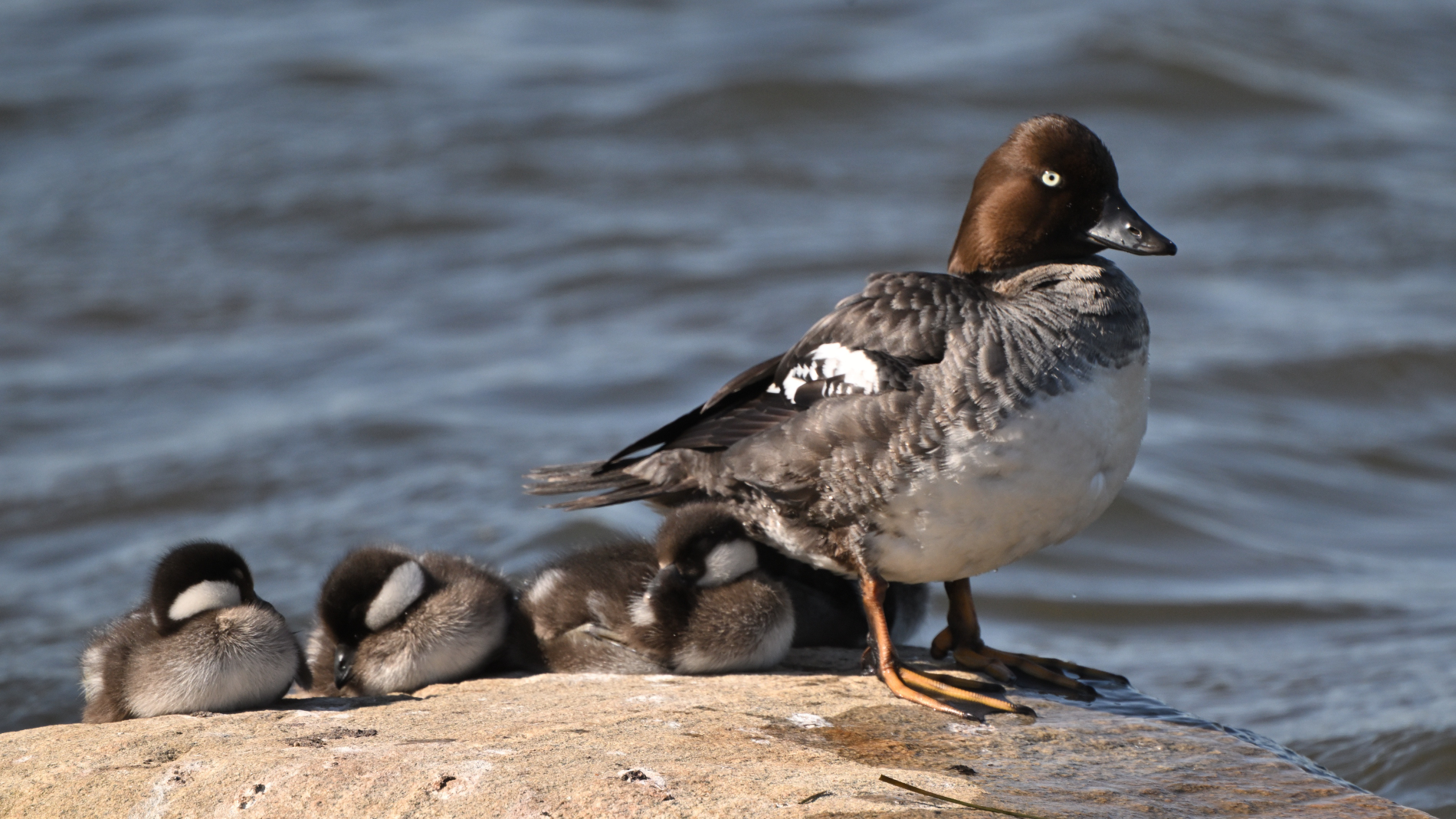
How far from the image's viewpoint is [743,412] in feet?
13.6

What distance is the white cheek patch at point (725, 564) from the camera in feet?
13.3

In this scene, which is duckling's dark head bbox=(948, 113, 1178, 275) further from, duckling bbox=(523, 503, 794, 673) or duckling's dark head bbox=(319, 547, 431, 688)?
duckling's dark head bbox=(319, 547, 431, 688)

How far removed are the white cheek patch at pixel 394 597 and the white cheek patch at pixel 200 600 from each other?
0.38 m

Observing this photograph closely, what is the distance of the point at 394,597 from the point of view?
392 centimetres

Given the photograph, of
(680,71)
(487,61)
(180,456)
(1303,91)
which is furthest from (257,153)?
(1303,91)

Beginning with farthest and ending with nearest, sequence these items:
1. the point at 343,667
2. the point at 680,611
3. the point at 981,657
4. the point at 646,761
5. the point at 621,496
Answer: the point at 621,496 → the point at 981,657 → the point at 680,611 → the point at 343,667 → the point at 646,761

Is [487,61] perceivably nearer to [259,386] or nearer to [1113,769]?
[259,386]

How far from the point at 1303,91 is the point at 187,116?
10.2m

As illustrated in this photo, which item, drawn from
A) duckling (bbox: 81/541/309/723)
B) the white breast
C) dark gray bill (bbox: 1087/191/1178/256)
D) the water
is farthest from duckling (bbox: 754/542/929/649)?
duckling (bbox: 81/541/309/723)

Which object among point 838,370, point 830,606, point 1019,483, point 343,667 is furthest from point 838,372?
Result: point 343,667

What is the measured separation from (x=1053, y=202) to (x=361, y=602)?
2247 mm

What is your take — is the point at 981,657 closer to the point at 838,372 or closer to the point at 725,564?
the point at 725,564

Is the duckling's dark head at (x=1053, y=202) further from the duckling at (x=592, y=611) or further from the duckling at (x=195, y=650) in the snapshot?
the duckling at (x=195, y=650)

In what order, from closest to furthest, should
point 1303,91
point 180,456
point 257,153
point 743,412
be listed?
point 743,412
point 180,456
point 257,153
point 1303,91
